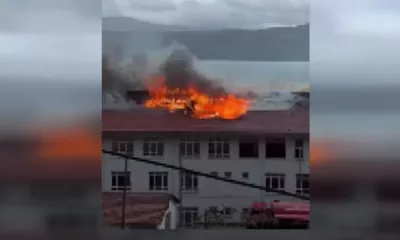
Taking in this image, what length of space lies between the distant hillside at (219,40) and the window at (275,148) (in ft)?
1.01

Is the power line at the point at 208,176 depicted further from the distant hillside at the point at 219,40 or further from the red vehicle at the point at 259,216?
the distant hillside at the point at 219,40

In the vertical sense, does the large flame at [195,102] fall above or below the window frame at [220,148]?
above

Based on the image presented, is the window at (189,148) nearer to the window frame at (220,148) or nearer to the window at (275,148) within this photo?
the window frame at (220,148)

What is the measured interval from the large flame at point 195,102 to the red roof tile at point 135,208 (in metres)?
0.34

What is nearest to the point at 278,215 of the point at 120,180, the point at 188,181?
the point at 188,181

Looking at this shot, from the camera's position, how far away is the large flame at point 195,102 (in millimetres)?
2406

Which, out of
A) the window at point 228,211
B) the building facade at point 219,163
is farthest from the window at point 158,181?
the window at point 228,211

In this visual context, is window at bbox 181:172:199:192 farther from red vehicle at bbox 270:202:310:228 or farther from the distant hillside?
the distant hillside

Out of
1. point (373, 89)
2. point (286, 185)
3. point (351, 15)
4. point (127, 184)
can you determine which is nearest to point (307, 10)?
point (351, 15)

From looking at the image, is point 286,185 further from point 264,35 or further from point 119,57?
point 119,57

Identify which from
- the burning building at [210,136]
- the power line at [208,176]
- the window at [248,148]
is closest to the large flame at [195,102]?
the burning building at [210,136]

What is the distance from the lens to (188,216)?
2.43 m

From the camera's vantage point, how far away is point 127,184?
7.98 feet

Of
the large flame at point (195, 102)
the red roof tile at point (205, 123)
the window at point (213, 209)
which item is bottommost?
the window at point (213, 209)
